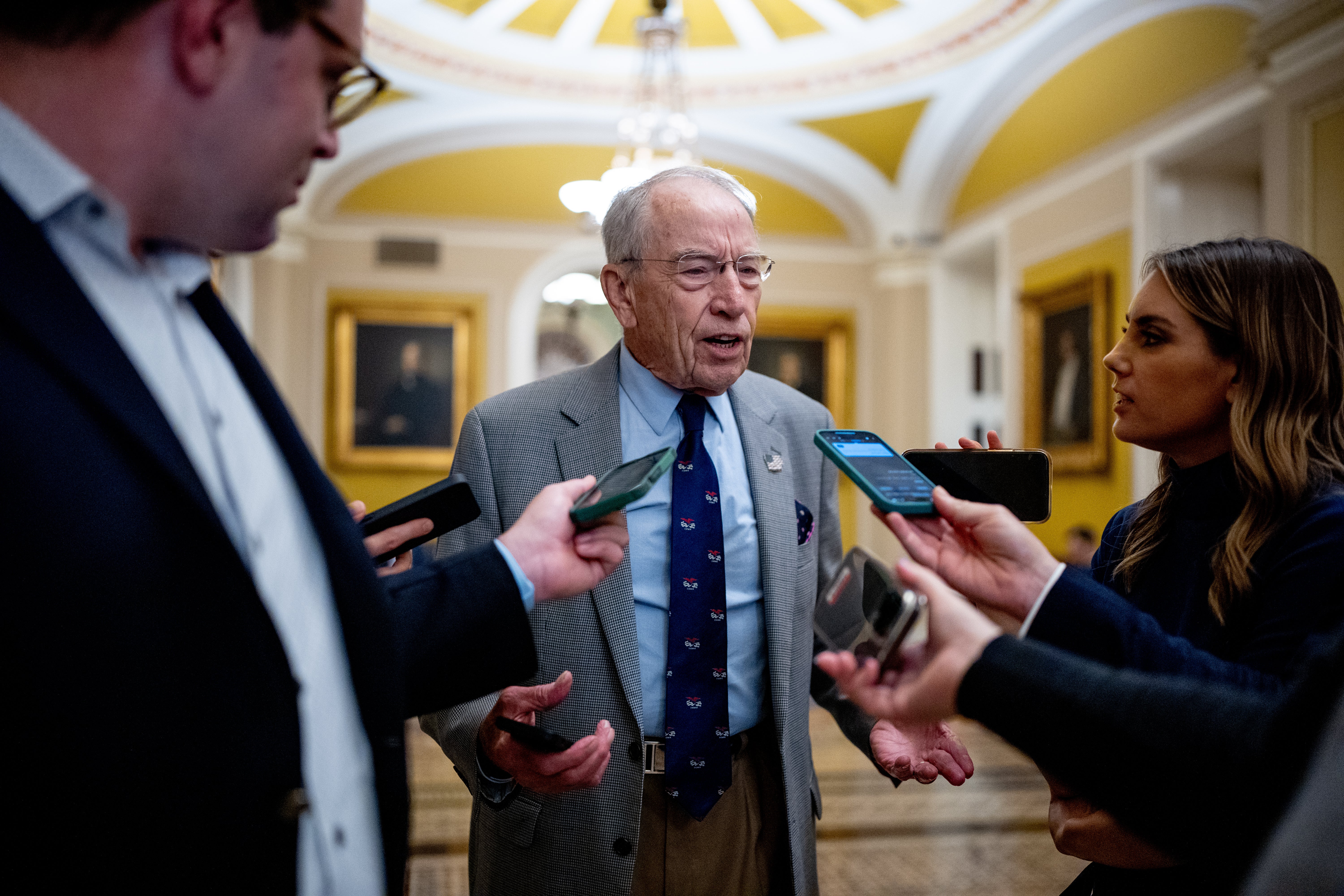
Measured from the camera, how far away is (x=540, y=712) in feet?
6.07

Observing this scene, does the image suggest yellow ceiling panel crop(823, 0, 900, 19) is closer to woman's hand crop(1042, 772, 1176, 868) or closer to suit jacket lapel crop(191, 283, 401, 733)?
woman's hand crop(1042, 772, 1176, 868)

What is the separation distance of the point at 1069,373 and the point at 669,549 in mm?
6731

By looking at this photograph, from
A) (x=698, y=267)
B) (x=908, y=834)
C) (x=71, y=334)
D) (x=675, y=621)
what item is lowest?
(x=908, y=834)

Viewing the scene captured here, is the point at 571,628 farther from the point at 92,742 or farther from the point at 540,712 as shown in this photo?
the point at 92,742

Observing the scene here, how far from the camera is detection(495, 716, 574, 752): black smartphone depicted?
150 cm

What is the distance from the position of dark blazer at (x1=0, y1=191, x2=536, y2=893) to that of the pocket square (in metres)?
1.29

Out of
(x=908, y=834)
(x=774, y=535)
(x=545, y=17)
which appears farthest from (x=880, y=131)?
(x=774, y=535)

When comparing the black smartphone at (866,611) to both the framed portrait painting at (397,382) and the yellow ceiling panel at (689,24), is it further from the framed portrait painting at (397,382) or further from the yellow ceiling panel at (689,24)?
the framed portrait painting at (397,382)

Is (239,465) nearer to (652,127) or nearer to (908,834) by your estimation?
(908,834)

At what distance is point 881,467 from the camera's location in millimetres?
1532

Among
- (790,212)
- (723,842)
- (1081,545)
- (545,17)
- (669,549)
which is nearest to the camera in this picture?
(723,842)

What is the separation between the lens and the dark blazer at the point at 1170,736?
3.14ft

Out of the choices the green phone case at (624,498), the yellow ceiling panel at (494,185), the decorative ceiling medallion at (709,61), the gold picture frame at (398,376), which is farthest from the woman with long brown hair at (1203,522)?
the gold picture frame at (398,376)

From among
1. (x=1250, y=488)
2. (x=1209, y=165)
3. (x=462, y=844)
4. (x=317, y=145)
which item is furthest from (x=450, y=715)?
(x=1209, y=165)
